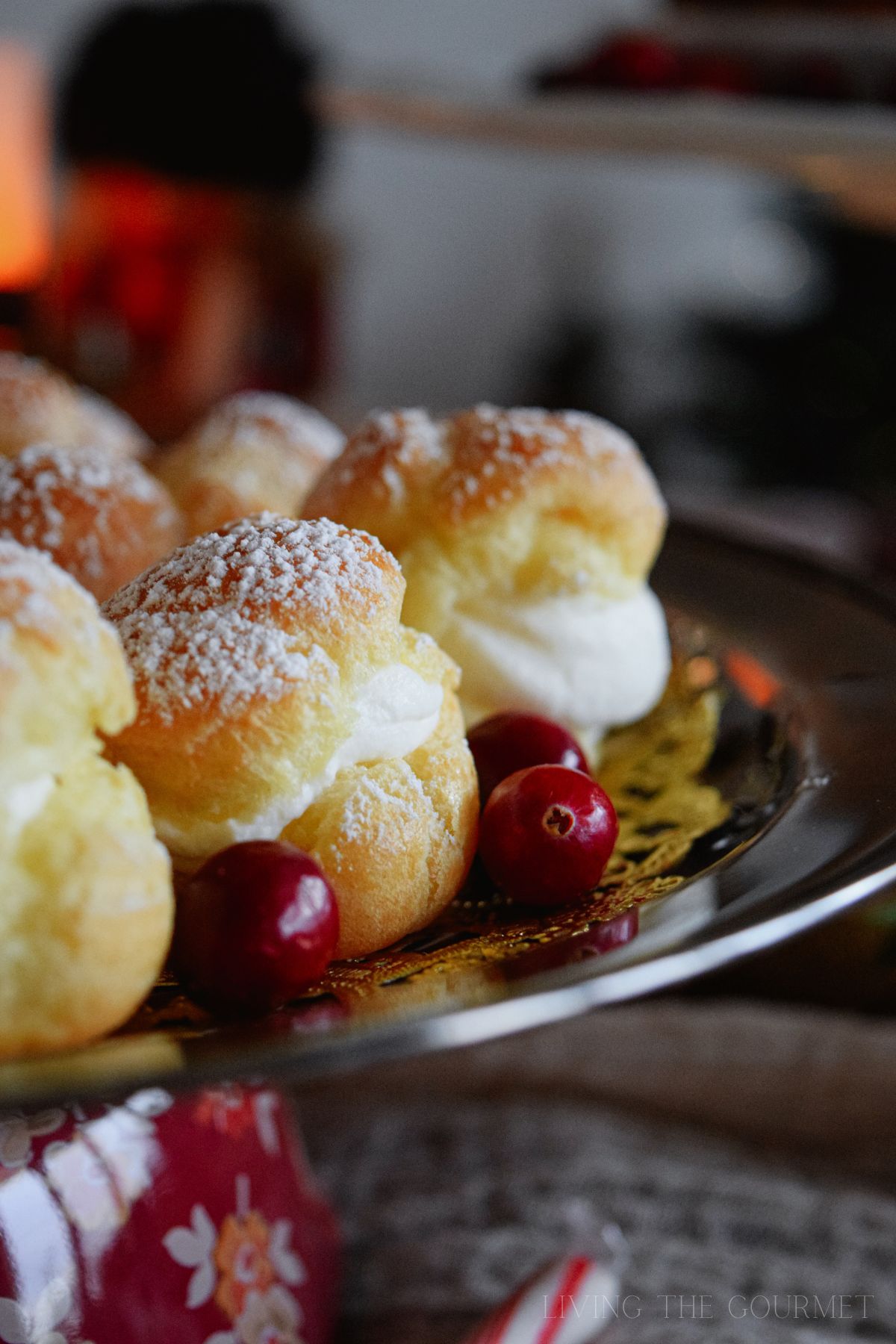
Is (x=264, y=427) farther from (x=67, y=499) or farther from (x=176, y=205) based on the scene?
(x=176, y=205)

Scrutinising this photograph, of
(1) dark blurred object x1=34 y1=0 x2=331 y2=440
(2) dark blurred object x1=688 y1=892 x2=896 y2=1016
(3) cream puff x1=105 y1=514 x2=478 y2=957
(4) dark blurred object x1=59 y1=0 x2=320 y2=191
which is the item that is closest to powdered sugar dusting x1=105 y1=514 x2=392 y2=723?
(3) cream puff x1=105 y1=514 x2=478 y2=957

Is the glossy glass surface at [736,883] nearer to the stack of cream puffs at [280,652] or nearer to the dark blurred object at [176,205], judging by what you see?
the stack of cream puffs at [280,652]

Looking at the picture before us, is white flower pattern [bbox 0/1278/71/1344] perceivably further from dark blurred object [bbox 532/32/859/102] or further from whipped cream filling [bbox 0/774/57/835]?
dark blurred object [bbox 532/32/859/102]

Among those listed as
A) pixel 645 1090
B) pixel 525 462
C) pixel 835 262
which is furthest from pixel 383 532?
pixel 835 262

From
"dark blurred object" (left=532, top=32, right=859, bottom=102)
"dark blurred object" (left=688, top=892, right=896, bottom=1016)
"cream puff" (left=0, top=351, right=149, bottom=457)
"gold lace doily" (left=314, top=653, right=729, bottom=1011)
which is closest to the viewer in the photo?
"gold lace doily" (left=314, top=653, right=729, bottom=1011)

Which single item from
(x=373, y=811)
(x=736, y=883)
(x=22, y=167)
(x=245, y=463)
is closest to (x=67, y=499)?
(x=245, y=463)

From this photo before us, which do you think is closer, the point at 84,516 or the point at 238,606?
the point at 238,606

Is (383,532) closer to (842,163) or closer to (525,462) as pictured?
(525,462)
